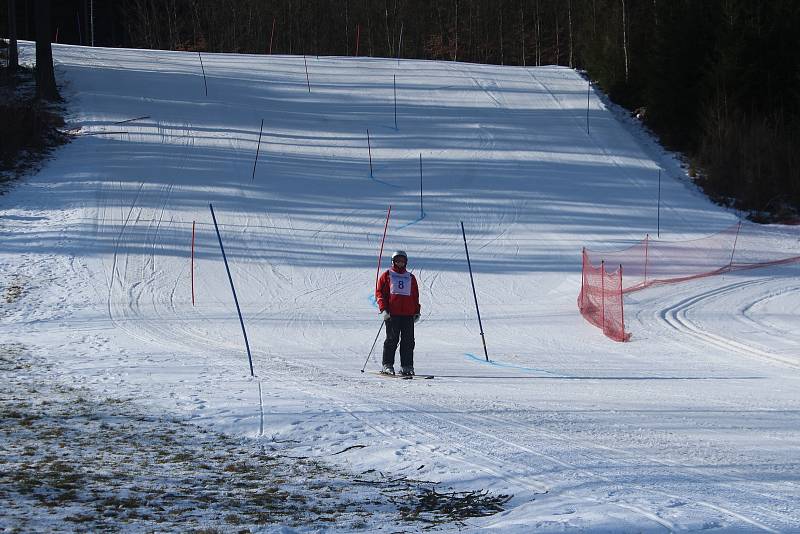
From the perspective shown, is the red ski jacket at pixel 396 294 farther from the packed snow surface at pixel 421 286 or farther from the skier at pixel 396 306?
the packed snow surface at pixel 421 286

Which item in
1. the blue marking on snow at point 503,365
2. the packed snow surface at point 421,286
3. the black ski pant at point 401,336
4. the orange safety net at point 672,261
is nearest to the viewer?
the packed snow surface at point 421,286

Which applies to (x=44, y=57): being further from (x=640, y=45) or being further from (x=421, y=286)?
(x=640, y=45)

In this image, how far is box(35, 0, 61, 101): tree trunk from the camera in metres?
31.1

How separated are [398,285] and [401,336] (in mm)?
688

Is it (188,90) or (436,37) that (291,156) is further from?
(436,37)

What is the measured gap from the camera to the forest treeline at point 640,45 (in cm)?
3131

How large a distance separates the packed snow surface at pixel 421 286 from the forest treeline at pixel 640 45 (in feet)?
5.99

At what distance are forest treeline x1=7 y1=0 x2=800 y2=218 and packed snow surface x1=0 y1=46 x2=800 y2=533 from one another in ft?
5.99

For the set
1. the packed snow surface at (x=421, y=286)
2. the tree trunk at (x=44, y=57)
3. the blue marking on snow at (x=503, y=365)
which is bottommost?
the blue marking on snow at (x=503, y=365)

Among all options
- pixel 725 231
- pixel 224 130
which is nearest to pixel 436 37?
pixel 224 130

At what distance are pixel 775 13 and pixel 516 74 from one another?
11.4 metres

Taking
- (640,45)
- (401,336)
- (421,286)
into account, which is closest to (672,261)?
(421,286)

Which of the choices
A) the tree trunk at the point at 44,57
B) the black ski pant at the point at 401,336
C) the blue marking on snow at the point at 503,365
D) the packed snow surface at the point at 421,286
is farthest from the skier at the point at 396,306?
the tree trunk at the point at 44,57

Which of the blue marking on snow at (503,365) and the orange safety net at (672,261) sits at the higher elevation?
the orange safety net at (672,261)
